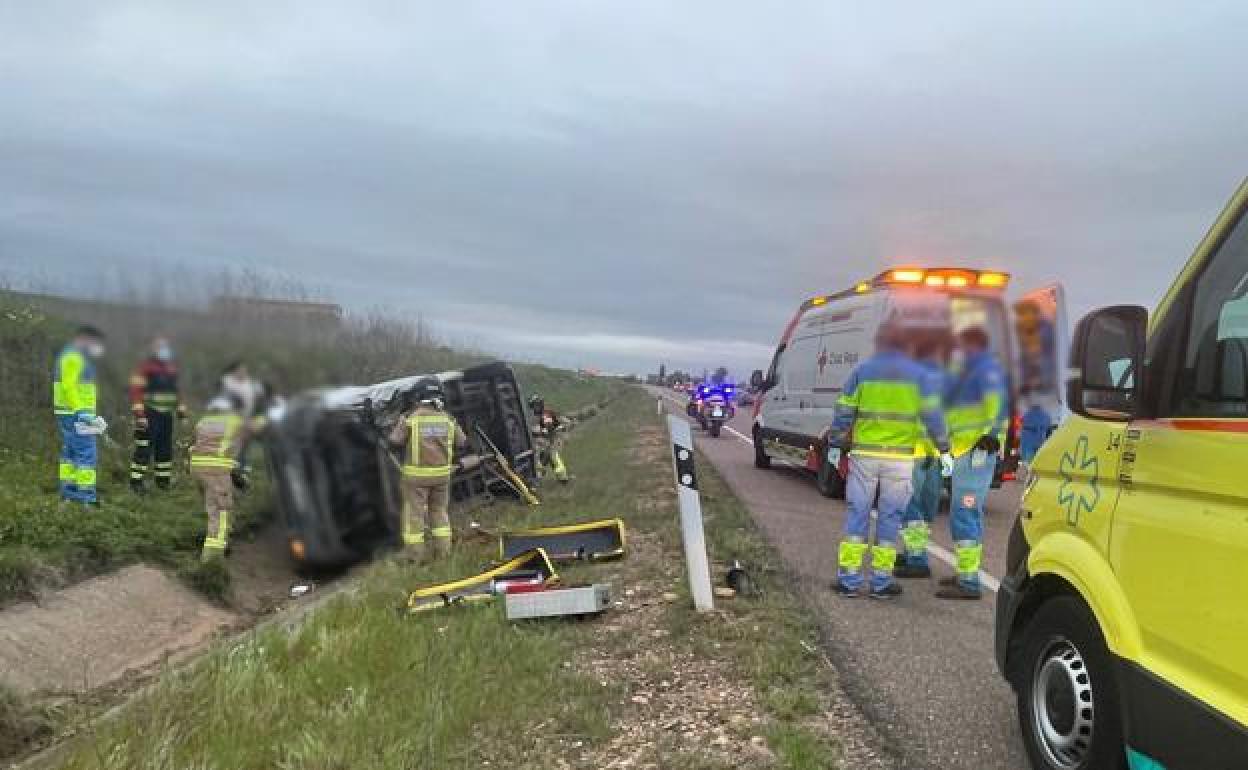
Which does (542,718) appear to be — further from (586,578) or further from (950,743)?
(586,578)

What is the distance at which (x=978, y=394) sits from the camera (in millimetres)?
1412

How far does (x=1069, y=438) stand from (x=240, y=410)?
390cm

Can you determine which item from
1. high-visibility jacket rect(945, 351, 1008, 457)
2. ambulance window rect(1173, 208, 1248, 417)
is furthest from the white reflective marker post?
high-visibility jacket rect(945, 351, 1008, 457)

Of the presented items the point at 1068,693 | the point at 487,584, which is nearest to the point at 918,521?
the point at 487,584

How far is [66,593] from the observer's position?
7.93m

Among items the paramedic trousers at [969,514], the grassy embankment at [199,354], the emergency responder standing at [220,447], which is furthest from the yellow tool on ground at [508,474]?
the paramedic trousers at [969,514]

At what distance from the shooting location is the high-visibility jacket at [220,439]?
3.29ft

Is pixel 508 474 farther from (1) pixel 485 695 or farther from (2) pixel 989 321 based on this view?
(2) pixel 989 321

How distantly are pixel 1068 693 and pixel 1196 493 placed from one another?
122cm

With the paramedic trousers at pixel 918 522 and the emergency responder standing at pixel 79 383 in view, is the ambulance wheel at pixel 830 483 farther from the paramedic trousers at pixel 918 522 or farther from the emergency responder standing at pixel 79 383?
the emergency responder standing at pixel 79 383

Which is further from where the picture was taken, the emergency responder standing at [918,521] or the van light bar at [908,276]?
the emergency responder standing at [918,521]

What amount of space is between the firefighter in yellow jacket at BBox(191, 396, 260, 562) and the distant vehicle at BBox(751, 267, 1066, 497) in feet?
3.09

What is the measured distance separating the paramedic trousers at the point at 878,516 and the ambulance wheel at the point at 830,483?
128 inches

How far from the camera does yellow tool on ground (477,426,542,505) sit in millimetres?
4554
